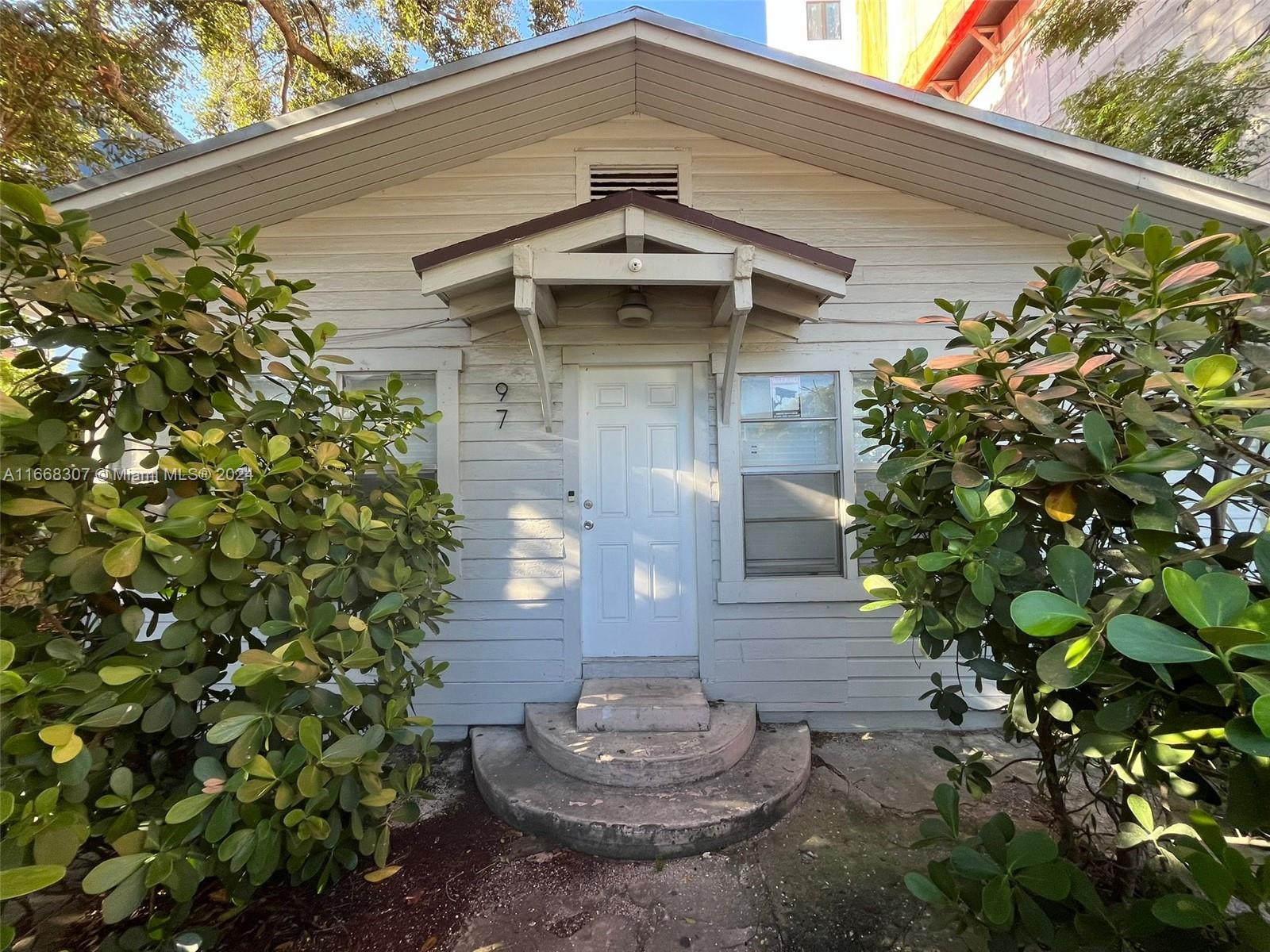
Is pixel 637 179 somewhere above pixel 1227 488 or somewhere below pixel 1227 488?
above

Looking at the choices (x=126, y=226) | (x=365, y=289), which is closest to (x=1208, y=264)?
(x=365, y=289)

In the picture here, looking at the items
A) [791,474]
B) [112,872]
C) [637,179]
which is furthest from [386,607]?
[637,179]

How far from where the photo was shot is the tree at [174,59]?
4148 mm

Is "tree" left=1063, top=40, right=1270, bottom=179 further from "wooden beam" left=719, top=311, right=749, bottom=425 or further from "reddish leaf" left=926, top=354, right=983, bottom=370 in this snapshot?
"reddish leaf" left=926, top=354, right=983, bottom=370

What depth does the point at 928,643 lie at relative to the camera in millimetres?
1623

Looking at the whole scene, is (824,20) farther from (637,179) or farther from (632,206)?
(632,206)

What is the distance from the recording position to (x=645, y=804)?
7.54 feet

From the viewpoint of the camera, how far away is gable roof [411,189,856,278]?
8.29 ft

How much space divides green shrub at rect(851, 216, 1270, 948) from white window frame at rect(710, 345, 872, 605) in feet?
5.02

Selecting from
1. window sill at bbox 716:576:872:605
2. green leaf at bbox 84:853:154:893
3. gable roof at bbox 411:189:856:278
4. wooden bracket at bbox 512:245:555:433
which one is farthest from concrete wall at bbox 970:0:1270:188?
green leaf at bbox 84:853:154:893

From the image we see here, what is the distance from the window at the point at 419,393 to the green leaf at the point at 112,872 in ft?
7.23

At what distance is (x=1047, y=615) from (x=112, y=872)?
2040 millimetres

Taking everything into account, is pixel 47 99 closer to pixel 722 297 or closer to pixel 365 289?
pixel 365 289

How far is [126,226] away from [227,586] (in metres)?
2.77
